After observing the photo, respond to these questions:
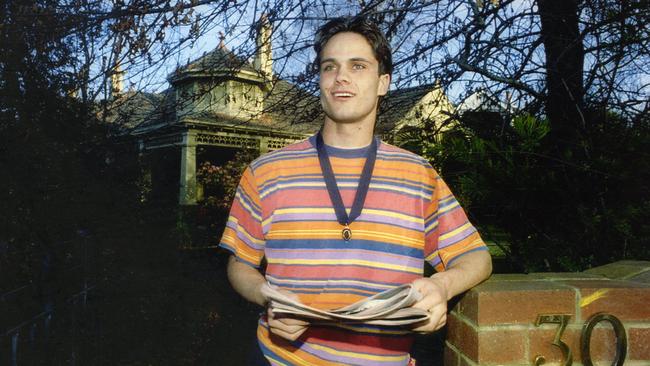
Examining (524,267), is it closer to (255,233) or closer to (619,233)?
(619,233)

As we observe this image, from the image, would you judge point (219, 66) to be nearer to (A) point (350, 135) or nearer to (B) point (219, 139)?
(A) point (350, 135)

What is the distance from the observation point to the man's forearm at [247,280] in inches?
67.7

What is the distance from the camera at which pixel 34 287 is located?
14.7 feet

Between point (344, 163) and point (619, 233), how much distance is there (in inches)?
74.8

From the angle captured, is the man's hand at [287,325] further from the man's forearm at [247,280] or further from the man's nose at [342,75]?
the man's nose at [342,75]

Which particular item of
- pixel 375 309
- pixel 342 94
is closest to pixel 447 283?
pixel 375 309

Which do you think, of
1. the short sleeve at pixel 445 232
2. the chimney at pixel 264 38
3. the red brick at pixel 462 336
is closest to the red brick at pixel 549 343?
the red brick at pixel 462 336

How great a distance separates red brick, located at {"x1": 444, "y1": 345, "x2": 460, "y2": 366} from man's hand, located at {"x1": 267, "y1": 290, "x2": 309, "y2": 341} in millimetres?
642

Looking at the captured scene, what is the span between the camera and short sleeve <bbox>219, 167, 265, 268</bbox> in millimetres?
1858

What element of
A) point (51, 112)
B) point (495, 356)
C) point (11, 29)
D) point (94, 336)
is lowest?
point (94, 336)

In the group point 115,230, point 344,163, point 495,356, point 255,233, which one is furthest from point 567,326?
point 115,230

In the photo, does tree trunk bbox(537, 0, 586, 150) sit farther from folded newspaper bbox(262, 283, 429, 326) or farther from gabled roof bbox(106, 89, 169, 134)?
gabled roof bbox(106, 89, 169, 134)

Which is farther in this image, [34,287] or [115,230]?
[115,230]

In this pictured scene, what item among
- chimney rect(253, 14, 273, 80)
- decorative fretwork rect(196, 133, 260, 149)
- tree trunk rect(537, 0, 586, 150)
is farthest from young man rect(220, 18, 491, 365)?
decorative fretwork rect(196, 133, 260, 149)
